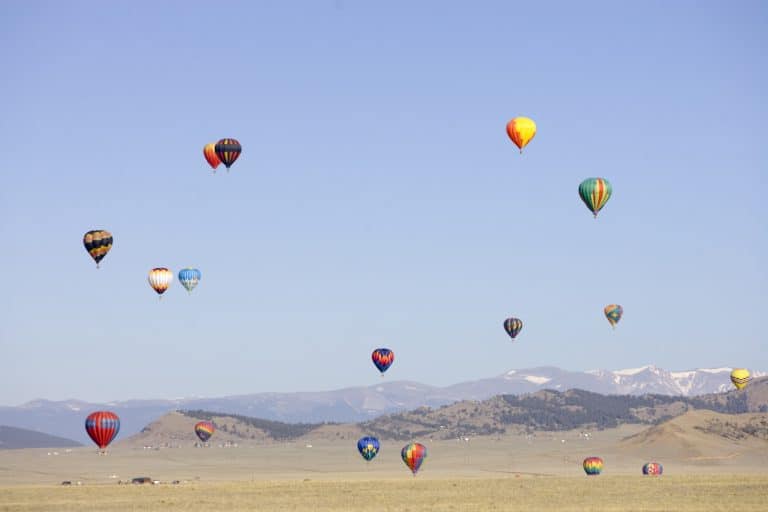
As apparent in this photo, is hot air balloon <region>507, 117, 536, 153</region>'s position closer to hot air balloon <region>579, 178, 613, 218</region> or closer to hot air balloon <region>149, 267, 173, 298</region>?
hot air balloon <region>579, 178, 613, 218</region>

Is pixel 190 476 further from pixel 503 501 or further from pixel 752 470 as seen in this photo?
pixel 503 501

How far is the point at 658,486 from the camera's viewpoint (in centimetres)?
11431

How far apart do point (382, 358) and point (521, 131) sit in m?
39.6

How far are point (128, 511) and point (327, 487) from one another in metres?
31.0

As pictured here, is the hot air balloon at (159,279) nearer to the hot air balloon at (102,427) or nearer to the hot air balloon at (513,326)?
the hot air balloon at (102,427)

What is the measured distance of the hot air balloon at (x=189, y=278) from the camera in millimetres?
158000

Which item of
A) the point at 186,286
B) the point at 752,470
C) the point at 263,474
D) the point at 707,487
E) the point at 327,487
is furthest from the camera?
the point at 263,474

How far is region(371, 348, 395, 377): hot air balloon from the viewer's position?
6161 inches

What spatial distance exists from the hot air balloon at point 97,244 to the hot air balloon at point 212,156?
14.1 m

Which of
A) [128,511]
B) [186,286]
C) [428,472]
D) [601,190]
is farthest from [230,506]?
[428,472]

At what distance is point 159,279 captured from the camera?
151 meters

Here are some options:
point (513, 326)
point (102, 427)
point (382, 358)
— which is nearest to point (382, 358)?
point (382, 358)

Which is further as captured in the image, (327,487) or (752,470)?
(752,470)

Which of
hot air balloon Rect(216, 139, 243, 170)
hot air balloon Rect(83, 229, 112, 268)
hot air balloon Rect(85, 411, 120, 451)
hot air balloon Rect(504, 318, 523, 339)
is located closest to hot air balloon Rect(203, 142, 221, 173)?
hot air balloon Rect(216, 139, 243, 170)
